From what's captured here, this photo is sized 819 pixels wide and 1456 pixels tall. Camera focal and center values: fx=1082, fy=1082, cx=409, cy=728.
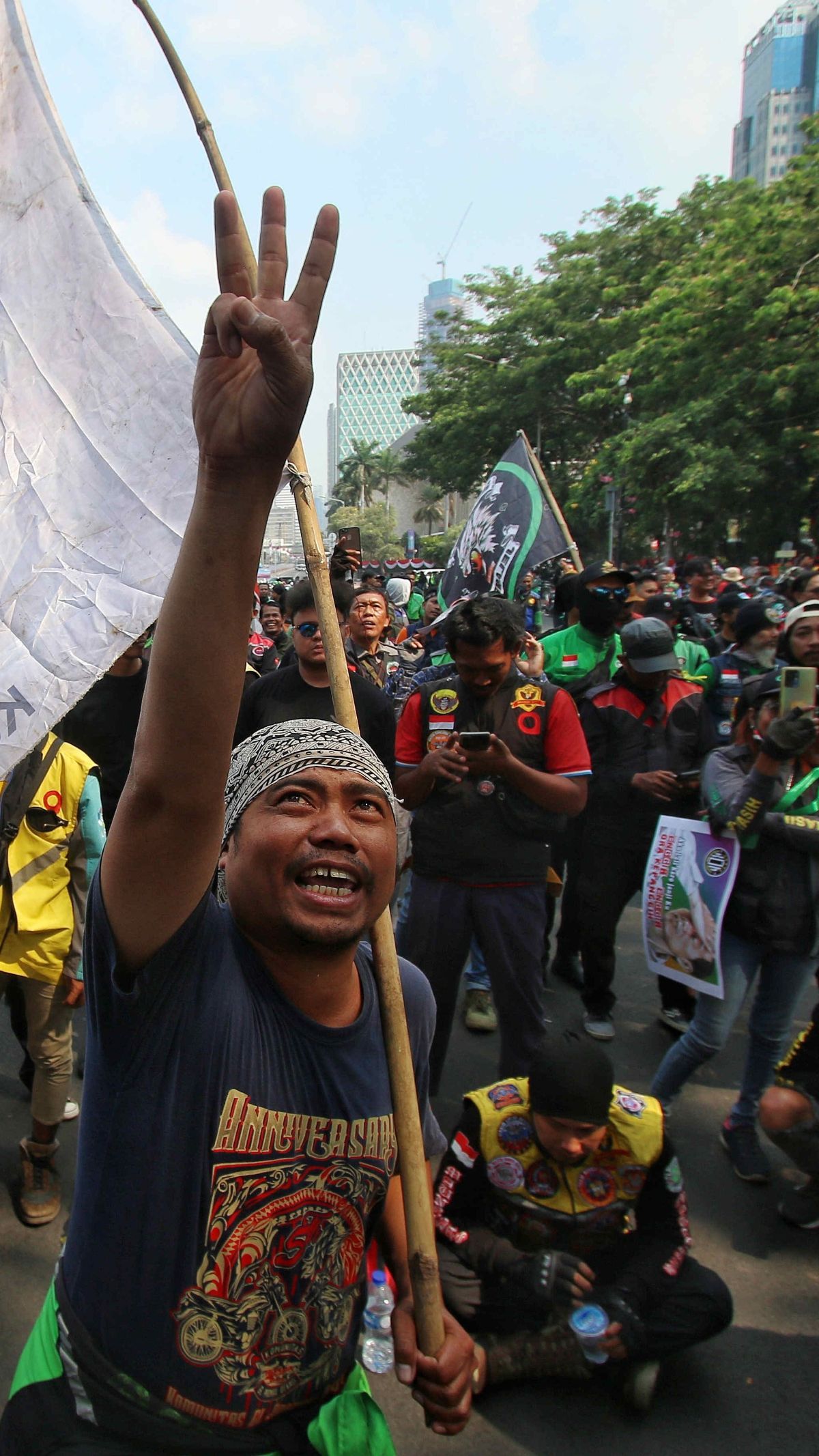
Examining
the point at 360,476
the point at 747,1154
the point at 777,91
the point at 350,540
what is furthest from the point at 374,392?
the point at 747,1154

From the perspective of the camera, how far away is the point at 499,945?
11.6ft

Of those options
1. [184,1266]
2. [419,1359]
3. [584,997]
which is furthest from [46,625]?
[584,997]

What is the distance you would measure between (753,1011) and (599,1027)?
1043 millimetres

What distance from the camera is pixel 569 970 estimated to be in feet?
17.4

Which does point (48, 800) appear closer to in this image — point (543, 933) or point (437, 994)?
point (437, 994)

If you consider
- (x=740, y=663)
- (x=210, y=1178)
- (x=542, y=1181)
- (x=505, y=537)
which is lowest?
(x=542, y=1181)

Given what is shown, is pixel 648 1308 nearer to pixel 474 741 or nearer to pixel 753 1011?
pixel 753 1011

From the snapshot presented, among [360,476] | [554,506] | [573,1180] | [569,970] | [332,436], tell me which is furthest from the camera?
[332,436]

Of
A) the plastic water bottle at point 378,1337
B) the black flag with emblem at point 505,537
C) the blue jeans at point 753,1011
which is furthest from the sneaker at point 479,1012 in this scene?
the black flag with emblem at point 505,537

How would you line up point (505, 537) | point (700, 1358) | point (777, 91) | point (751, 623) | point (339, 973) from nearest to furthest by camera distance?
point (339, 973), point (700, 1358), point (751, 623), point (505, 537), point (777, 91)

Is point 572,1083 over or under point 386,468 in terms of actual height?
under

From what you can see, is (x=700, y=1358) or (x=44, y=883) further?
(x=44, y=883)

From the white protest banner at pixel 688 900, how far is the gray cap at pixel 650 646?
0.79 m

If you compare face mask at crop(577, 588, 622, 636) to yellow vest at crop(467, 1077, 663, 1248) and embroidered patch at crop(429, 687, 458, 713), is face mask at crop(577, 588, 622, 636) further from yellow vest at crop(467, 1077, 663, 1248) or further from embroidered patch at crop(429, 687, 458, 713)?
yellow vest at crop(467, 1077, 663, 1248)
